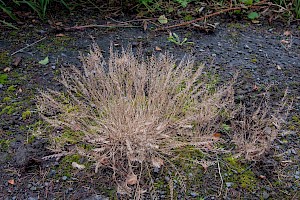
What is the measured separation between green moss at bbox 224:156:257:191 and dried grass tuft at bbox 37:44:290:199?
0.07 metres

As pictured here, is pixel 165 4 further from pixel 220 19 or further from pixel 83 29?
pixel 83 29

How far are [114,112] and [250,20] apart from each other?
1.60m

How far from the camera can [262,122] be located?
1931 mm

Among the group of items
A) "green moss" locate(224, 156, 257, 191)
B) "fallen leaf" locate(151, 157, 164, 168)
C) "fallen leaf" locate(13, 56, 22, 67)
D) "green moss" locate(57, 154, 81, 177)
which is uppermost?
"fallen leaf" locate(13, 56, 22, 67)

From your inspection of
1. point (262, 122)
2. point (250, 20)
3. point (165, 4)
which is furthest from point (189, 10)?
point (262, 122)

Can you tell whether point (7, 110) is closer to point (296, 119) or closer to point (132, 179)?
point (132, 179)

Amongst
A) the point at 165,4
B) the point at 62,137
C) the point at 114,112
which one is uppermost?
the point at 165,4

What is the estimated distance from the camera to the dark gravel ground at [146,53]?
67.3 inches

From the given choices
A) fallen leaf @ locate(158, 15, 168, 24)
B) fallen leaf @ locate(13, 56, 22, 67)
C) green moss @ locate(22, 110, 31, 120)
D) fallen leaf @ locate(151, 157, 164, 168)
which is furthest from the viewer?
fallen leaf @ locate(158, 15, 168, 24)

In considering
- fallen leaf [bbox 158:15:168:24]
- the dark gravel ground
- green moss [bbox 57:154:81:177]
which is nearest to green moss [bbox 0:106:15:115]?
the dark gravel ground

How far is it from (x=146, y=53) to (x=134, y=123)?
86 centimetres

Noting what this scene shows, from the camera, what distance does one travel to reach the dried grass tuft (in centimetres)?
172

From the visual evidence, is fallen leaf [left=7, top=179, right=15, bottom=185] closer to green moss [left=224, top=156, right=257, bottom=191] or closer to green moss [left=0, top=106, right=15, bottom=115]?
green moss [left=0, top=106, right=15, bottom=115]

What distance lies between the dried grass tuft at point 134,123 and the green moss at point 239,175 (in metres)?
0.07
